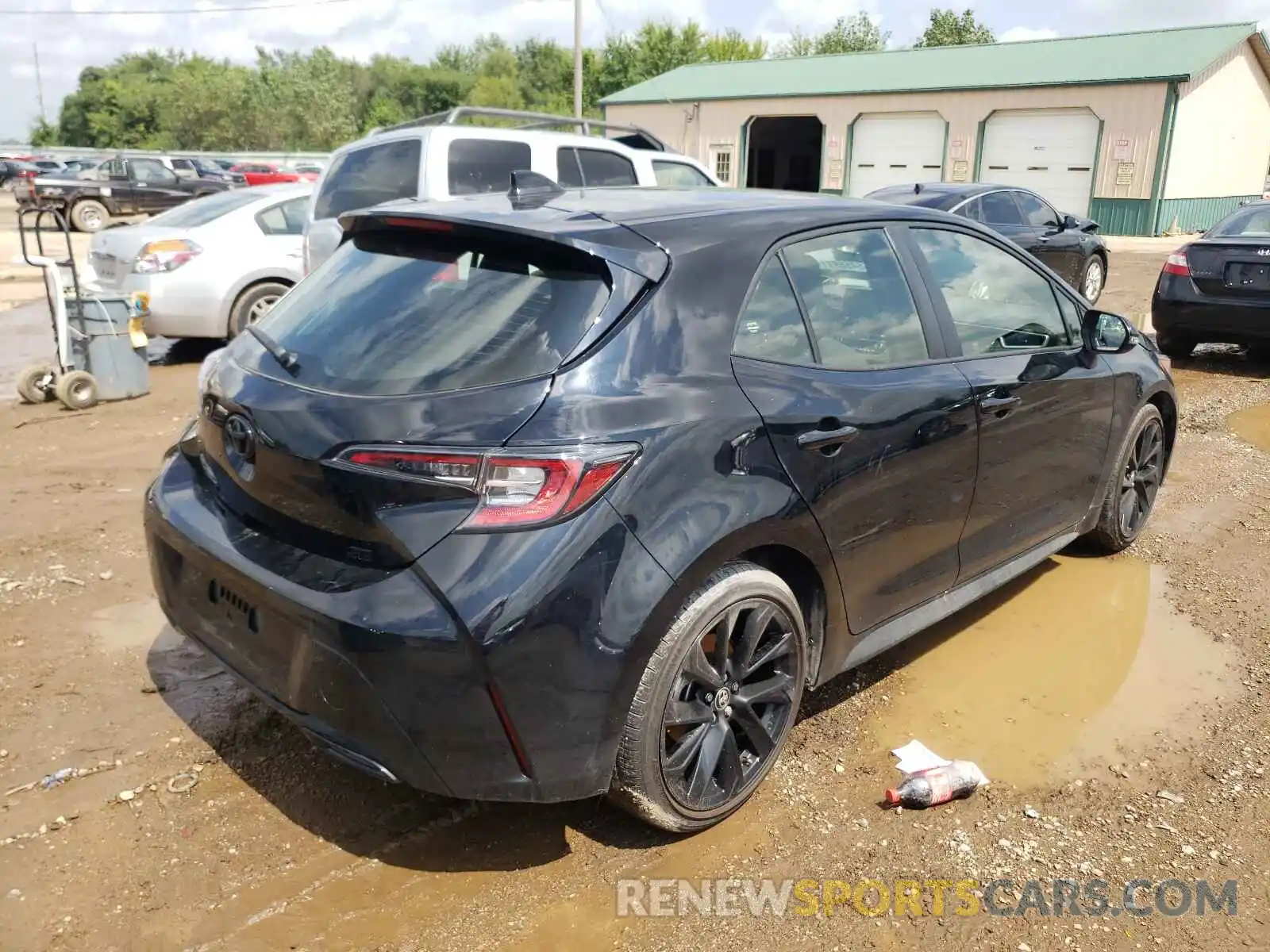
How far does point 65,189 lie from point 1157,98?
90.1 feet

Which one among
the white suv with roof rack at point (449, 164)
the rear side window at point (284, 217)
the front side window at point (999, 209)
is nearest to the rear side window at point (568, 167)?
the white suv with roof rack at point (449, 164)

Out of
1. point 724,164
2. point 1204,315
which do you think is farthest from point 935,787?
point 724,164

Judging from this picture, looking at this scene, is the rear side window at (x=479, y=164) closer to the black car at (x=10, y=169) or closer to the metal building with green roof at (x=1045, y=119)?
the metal building with green roof at (x=1045, y=119)

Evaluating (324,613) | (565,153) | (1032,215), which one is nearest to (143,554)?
(324,613)

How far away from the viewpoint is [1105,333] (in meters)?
4.41

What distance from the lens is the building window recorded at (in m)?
34.2

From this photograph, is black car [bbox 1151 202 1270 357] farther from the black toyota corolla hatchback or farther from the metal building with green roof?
the metal building with green roof

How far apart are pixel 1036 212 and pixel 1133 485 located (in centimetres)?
879

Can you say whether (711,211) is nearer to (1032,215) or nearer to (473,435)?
(473,435)

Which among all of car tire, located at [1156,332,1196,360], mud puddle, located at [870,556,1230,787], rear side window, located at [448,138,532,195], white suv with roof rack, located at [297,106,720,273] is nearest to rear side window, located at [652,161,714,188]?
white suv with roof rack, located at [297,106,720,273]

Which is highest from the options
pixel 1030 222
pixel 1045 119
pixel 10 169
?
pixel 1045 119

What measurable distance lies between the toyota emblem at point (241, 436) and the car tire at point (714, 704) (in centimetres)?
120

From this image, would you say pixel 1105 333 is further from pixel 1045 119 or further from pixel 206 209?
pixel 1045 119

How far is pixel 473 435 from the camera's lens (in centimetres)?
240
